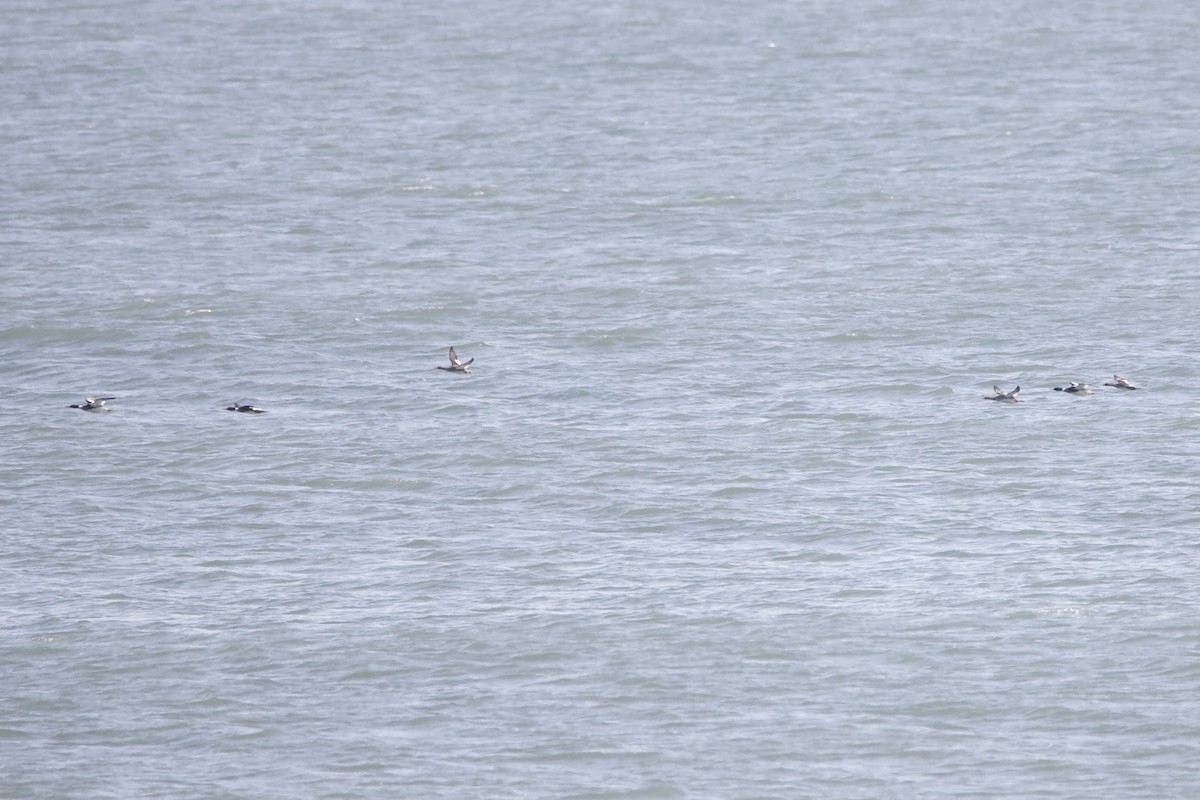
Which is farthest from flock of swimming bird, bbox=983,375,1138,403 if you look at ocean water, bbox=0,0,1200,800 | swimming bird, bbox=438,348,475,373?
swimming bird, bbox=438,348,475,373

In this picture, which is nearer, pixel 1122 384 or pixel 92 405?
pixel 1122 384

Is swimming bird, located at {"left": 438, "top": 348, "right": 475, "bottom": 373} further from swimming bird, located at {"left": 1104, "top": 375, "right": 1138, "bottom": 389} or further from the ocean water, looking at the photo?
swimming bird, located at {"left": 1104, "top": 375, "right": 1138, "bottom": 389}

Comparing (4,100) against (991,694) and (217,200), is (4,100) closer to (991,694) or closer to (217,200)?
(217,200)

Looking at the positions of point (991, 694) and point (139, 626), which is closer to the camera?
point (991, 694)

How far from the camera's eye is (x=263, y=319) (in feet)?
197

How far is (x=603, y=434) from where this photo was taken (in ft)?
165

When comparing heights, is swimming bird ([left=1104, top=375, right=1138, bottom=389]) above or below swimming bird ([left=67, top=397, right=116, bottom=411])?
above

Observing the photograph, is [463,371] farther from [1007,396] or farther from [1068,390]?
[1068,390]

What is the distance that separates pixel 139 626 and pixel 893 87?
57.2 m

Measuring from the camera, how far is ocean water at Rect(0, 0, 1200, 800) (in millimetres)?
35875

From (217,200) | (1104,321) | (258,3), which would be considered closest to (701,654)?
(1104,321)

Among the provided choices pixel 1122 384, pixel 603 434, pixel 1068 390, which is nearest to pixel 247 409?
pixel 603 434

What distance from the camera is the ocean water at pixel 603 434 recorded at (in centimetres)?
3588

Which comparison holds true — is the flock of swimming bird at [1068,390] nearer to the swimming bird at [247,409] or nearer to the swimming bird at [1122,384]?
the swimming bird at [1122,384]
